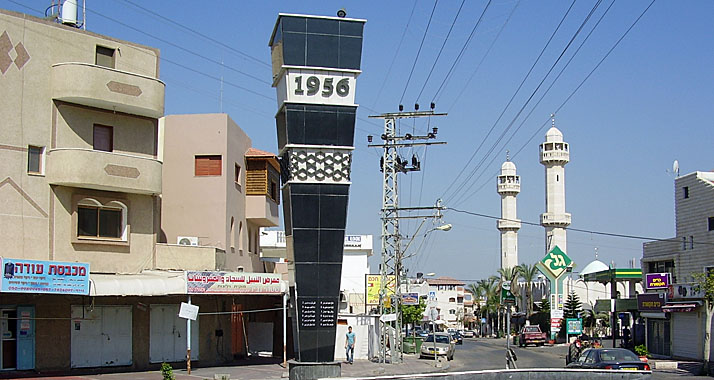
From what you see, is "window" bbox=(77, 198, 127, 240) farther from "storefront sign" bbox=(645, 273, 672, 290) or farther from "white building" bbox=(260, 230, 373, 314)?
"white building" bbox=(260, 230, 373, 314)

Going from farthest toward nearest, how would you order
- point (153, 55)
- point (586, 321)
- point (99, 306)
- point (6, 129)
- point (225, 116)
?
point (586, 321)
point (225, 116)
point (153, 55)
point (99, 306)
point (6, 129)

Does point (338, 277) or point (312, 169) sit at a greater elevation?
point (312, 169)

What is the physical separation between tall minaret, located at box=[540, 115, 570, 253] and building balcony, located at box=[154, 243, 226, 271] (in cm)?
7372

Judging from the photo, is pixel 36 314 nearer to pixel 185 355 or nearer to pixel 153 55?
→ pixel 185 355

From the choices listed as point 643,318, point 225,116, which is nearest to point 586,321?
point 643,318

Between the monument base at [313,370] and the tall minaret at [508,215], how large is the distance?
9632cm

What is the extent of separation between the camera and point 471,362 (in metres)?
42.6

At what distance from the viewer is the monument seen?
77.7ft

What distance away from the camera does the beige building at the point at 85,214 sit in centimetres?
2686

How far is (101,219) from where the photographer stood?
97.1 ft

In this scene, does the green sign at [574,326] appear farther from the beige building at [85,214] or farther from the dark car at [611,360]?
the dark car at [611,360]

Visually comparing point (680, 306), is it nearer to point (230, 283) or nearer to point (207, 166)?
point (230, 283)

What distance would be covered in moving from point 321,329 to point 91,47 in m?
13.9

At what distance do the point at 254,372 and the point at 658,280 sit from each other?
88.5ft
